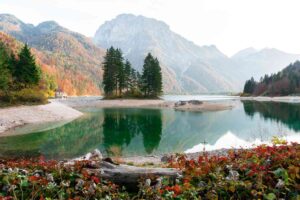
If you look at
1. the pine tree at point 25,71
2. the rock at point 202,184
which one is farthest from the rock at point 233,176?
the pine tree at point 25,71

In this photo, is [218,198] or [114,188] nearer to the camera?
[218,198]

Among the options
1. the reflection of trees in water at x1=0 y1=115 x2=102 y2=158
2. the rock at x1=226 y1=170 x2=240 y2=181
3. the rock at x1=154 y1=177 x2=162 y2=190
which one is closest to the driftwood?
the rock at x1=154 y1=177 x2=162 y2=190

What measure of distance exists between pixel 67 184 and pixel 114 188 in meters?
1.15

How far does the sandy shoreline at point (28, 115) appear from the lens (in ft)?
124

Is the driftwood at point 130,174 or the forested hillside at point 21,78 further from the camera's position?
the forested hillside at point 21,78

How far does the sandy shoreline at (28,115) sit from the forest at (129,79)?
46.6 metres

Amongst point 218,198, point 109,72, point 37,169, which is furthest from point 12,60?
point 218,198

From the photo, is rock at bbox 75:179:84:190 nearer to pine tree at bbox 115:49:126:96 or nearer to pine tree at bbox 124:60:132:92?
pine tree at bbox 115:49:126:96

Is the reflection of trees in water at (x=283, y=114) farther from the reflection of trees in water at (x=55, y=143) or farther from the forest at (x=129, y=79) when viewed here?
the forest at (x=129, y=79)

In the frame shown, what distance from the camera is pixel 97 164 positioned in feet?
28.1

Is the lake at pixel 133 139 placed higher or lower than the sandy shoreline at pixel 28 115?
lower

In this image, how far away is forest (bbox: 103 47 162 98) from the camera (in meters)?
100

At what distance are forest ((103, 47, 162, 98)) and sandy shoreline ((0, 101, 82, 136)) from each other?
4655 cm

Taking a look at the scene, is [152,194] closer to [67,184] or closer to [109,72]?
[67,184]
